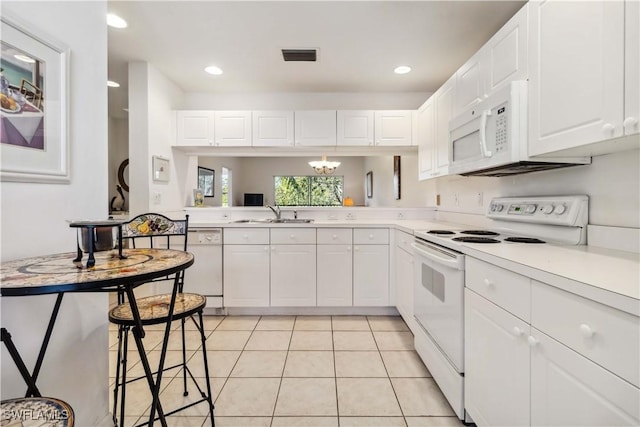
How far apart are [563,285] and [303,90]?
127 inches

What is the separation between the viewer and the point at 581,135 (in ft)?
3.95

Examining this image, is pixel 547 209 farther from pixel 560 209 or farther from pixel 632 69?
pixel 632 69

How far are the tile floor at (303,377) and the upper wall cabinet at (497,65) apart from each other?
1.86 metres

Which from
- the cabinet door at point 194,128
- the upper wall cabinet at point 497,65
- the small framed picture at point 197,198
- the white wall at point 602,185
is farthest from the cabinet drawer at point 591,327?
the small framed picture at point 197,198

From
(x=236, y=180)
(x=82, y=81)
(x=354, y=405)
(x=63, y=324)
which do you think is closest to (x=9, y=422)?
(x=63, y=324)

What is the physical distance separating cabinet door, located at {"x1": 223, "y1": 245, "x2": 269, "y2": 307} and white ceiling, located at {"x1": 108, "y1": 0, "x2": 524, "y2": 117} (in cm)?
179

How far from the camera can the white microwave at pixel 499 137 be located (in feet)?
5.04

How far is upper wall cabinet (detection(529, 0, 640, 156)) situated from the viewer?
1.02m

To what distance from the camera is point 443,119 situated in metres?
2.55

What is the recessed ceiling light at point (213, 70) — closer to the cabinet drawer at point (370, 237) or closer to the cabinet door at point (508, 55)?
the cabinet drawer at point (370, 237)

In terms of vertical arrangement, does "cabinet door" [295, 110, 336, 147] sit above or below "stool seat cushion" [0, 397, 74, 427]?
above

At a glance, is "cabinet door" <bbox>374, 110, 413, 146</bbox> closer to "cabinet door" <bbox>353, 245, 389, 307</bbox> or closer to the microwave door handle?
"cabinet door" <bbox>353, 245, 389, 307</bbox>

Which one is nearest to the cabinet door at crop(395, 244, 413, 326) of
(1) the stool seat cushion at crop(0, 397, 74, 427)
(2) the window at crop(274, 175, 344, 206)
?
(1) the stool seat cushion at crop(0, 397, 74, 427)

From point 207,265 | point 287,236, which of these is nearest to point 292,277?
point 287,236
